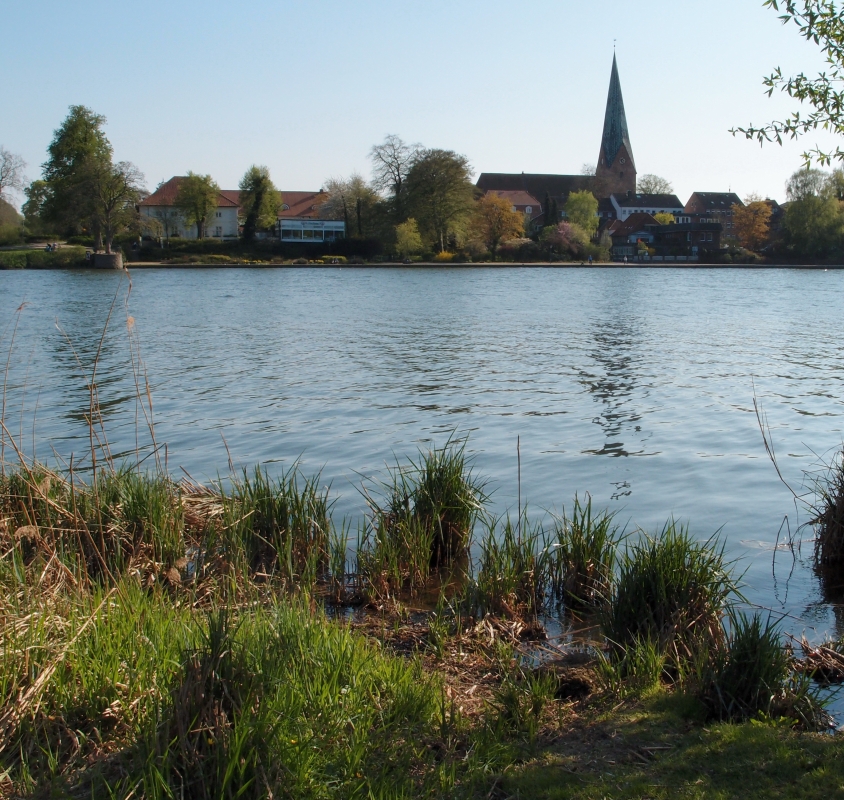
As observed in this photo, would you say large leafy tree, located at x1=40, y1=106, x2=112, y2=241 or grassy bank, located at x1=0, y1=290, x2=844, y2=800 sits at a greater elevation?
large leafy tree, located at x1=40, y1=106, x2=112, y2=241

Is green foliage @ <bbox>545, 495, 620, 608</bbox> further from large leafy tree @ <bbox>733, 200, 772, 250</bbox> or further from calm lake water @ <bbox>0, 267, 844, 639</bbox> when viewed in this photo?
large leafy tree @ <bbox>733, 200, 772, 250</bbox>

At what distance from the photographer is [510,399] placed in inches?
696

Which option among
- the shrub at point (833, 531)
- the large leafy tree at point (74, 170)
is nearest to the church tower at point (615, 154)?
the large leafy tree at point (74, 170)

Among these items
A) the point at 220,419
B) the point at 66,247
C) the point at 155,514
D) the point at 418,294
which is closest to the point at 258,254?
the point at 66,247

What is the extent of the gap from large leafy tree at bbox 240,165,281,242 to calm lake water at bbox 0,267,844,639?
2921 inches

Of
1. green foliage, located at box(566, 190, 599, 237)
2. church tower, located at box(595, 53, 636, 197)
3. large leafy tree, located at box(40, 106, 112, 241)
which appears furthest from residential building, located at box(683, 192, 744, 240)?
large leafy tree, located at box(40, 106, 112, 241)

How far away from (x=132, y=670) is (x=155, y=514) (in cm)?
300

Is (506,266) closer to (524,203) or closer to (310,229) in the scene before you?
(310,229)

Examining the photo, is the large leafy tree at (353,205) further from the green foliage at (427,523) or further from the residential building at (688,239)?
the green foliage at (427,523)

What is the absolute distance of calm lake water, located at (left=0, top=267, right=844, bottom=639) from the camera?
10.5 m

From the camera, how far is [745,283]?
232 feet

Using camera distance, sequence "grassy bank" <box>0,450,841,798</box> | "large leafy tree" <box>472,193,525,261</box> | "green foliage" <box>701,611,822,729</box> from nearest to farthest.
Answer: "grassy bank" <box>0,450,841,798</box> < "green foliage" <box>701,611,822,729</box> < "large leafy tree" <box>472,193,525,261</box>

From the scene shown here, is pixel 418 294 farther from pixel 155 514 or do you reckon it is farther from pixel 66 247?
pixel 66 247

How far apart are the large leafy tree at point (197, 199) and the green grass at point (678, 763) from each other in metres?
119
